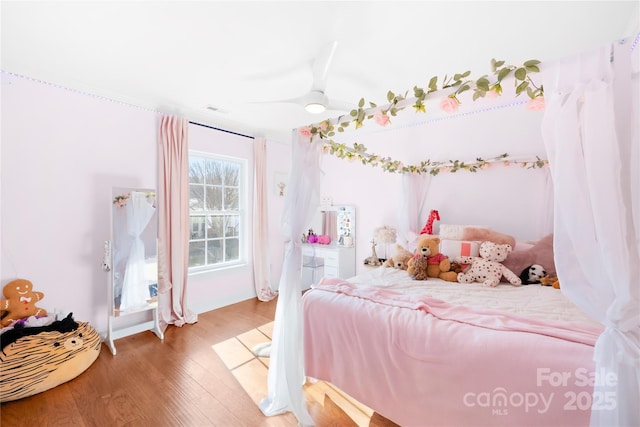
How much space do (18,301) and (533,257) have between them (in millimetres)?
4619

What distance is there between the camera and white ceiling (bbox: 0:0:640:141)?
5.37 ft

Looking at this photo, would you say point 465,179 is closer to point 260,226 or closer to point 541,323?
point 541,323

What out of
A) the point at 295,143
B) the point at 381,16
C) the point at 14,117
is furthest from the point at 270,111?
the point at 14,117

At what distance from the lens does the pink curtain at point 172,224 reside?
3180 mm

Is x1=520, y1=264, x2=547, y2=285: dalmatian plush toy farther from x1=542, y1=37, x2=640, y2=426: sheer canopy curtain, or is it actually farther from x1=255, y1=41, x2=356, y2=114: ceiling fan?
x1=255, y1=41, x2=356, y2=114: ceiling fan

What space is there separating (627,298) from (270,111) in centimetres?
333

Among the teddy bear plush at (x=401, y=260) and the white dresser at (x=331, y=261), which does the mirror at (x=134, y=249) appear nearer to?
the white dresser at (x=331, y=261)

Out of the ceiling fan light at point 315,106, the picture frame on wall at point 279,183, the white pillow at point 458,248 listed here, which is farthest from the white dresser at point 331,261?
the ceiling fan light at point 315,106

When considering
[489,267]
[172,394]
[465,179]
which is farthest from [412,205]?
[172,394]

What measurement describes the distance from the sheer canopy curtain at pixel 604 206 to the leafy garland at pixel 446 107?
0.63 ft

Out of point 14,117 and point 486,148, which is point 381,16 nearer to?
point 486,148

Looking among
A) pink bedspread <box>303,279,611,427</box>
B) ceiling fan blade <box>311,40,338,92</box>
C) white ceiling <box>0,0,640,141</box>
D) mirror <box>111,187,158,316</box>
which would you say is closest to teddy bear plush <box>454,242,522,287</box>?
pink bedspread <box>303,279,611,427</box>

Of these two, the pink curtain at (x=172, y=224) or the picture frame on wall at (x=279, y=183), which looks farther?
the picture frame on wall at (x=279, y=183)

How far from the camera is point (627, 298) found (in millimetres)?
961
